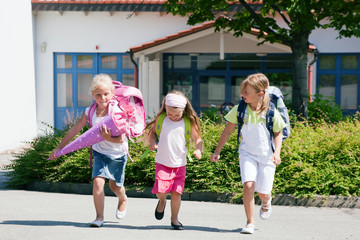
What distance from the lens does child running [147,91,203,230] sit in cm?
592

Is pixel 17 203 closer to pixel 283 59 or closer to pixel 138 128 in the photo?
pixel 138 128

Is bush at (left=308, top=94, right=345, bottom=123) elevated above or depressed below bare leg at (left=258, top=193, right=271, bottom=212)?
above

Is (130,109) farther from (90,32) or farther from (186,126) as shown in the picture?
(90,32)

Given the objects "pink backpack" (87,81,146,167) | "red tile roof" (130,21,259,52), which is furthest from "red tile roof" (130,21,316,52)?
"pink backpack" (87,81,146,167)

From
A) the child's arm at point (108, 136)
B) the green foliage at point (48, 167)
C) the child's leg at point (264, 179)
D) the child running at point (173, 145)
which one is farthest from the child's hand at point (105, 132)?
the green foliage at point (48, 167)

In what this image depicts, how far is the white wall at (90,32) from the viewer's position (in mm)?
20641

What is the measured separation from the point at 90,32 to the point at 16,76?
5368mm

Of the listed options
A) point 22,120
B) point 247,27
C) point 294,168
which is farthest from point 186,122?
point 22,120

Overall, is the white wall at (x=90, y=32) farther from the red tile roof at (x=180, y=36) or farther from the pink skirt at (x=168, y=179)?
the pink skirt at (x=168, y=179)

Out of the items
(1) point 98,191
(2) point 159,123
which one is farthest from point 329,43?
(1) point 98,191

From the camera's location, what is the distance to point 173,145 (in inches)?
234

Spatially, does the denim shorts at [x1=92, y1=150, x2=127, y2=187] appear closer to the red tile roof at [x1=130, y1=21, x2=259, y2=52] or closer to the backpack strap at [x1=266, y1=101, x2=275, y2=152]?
Answer: the backpack strap at [x1=266, y1=101, x2=275, y2=152]

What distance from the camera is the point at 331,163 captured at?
8125mm

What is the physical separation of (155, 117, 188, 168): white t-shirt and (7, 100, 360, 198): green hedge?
83.3 inches
